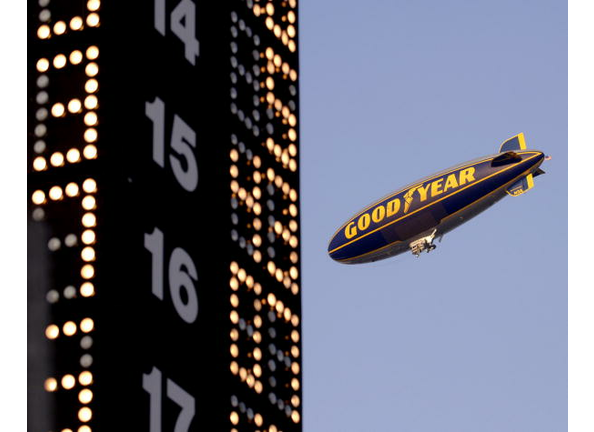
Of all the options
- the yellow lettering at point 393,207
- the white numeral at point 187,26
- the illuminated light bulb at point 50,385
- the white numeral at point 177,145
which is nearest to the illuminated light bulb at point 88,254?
the illuminated light bulb at point 50,385

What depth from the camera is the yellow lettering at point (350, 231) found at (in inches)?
4013

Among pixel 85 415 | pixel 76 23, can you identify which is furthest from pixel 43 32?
pixel 85 415

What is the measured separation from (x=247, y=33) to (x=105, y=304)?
851cm

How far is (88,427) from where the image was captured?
24547 millimetres

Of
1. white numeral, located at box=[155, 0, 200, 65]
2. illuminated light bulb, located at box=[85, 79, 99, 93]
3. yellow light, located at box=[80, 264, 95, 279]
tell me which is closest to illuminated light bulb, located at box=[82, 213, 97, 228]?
yellow light, located at box=[80, 264, 95, 279]

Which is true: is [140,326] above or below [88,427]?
above

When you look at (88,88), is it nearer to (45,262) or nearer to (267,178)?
(45,262)

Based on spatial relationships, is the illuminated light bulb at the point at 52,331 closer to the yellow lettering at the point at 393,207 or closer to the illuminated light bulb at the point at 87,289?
the illuminated light bulb at the point at 87,289

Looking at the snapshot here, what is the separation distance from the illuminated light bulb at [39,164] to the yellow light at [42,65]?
1837 mm

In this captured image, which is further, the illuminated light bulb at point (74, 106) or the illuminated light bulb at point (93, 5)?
the illuminated light bulb at point (93, 5)

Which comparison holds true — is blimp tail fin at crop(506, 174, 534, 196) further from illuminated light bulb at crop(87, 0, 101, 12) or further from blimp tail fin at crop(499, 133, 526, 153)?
illuminated light bulb at crop(87, 0, 101, 12)

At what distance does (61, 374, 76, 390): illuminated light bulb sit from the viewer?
81.4 feet

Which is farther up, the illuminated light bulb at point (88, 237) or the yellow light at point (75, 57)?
the yellow light at point (75, 57)
